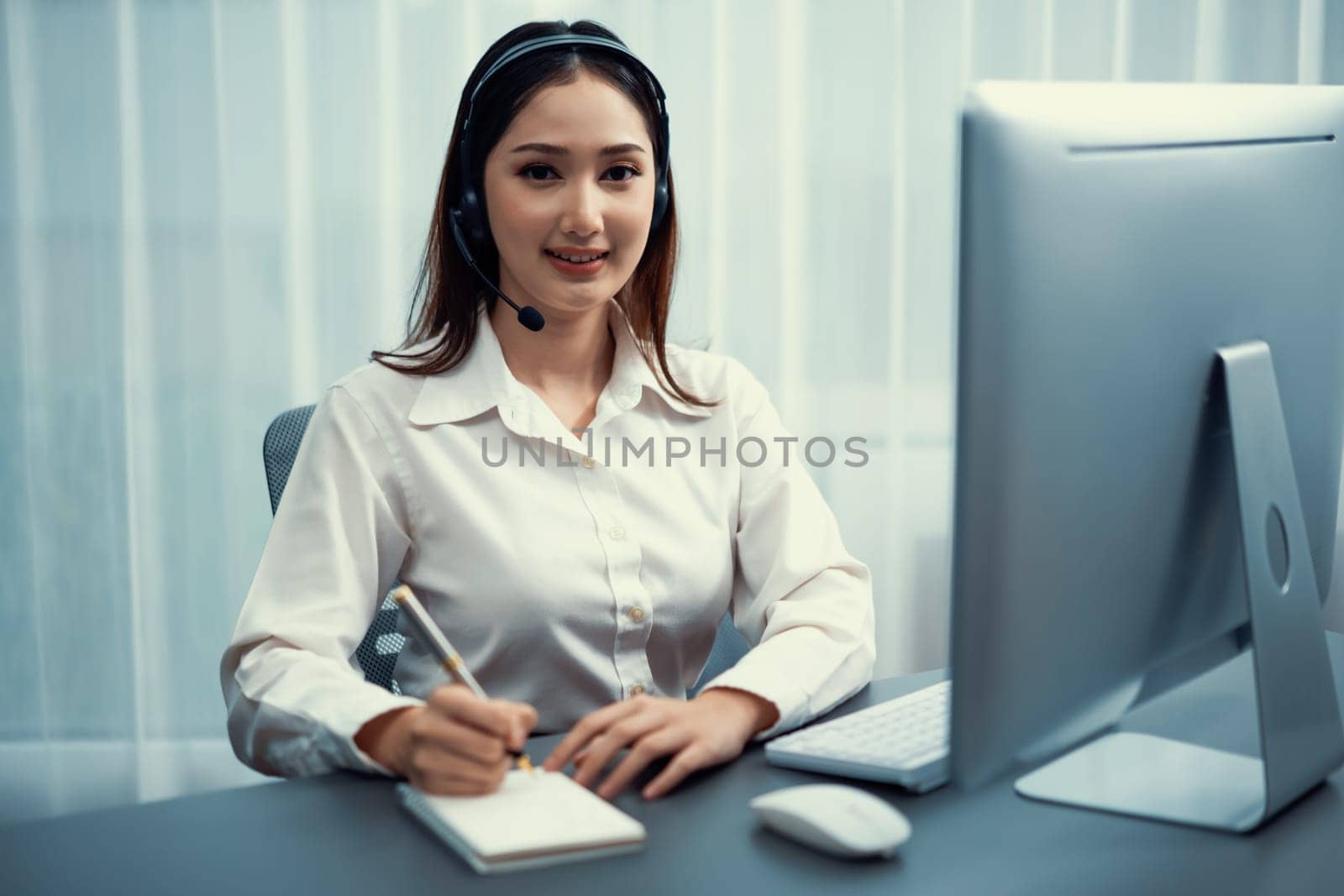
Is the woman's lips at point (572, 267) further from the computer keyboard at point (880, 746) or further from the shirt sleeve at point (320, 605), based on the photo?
the computer keyboard at point (880, 746)

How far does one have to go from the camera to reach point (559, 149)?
1289mm

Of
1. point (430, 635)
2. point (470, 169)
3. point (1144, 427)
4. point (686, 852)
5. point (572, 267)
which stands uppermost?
point (470, 169)

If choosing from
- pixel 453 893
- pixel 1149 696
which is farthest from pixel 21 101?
pixel 1149 696

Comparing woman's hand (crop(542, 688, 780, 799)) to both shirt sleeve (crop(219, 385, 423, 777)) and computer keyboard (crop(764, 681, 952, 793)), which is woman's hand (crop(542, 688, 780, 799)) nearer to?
computer keyboard (crop(764, 681, 952, 793))

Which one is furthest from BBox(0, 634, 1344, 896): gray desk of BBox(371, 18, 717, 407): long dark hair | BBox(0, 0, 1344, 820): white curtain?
BBox(0, 0, 1344, 820): white curtain

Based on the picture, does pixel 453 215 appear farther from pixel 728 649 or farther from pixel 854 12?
pixel 854 12

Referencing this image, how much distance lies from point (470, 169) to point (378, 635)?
1.69 ft

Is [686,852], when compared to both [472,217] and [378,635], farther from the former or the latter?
[472,217]

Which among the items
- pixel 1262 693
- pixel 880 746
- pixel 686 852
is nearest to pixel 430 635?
pixel 686 852

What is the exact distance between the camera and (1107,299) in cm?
72

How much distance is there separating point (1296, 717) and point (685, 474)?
0.70 m

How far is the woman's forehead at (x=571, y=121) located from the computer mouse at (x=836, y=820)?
72 cm

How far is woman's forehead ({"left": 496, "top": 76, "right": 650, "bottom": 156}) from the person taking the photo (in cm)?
129

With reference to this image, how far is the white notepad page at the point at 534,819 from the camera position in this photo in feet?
2.60
